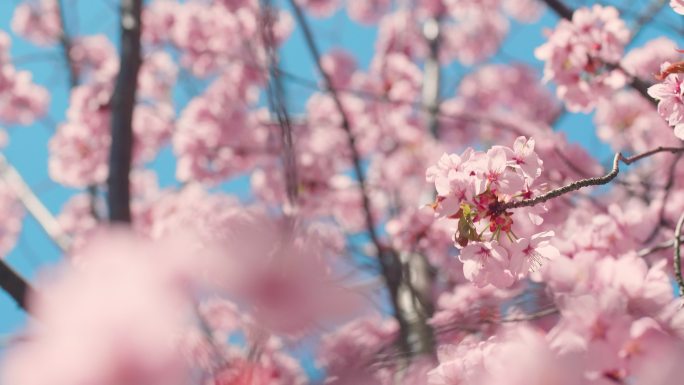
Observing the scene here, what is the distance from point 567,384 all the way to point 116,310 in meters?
0.61

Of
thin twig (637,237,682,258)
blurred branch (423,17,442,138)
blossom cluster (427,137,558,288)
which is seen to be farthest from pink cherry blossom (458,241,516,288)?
blurred branch (423,17,442,138)

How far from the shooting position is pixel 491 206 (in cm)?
97

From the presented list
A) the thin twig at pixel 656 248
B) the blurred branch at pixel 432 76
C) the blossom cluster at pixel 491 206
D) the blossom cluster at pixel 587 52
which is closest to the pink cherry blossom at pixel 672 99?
the blossom cluster at pixel 491 206

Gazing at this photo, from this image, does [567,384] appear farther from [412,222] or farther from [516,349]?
[412,222]

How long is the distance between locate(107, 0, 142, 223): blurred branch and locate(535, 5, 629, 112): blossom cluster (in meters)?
1.38

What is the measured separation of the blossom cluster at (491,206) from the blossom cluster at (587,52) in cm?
96

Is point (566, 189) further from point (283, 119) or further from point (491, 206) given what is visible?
point (283, 119)

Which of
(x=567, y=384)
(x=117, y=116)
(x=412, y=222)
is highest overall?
(x=117, y=116)

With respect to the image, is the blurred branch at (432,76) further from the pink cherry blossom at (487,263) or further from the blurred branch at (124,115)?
the pink cherry blossom at (487,263)

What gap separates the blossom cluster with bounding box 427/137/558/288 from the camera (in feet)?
3.16

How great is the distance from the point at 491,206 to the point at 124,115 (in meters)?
1.62

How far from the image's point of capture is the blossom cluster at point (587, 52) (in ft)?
5.90

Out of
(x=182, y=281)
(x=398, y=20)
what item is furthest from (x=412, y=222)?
(x=398, y=20)

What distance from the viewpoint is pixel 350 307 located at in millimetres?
709
